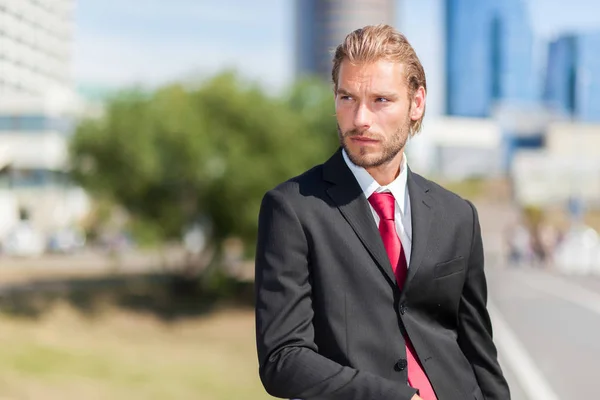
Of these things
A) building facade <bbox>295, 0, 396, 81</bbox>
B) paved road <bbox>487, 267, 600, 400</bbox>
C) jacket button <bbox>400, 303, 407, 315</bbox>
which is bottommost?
paved road <bbox>487, 267, 600, 400</bbox>

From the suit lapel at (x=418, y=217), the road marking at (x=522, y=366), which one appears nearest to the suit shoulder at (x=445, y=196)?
the suit lapel at (x=418, y=217)

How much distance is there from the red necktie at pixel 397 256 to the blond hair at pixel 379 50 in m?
0.24

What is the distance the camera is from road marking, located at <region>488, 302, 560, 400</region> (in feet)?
24.5

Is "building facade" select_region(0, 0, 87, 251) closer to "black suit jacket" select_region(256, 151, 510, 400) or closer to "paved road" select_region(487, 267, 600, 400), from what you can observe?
"paved road" select_region(487, 267, 600, 400)

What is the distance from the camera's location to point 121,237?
40750mm

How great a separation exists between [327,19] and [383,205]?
592 feet

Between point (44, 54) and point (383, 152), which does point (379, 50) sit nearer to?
point (383, 152)

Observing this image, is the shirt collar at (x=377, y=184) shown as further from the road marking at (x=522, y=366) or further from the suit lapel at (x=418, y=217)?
the road marking at (x=522, y=366)

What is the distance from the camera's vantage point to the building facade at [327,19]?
176 m

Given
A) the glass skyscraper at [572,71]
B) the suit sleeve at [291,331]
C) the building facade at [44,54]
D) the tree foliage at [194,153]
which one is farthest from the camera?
the glass skyscraper at [572,71]

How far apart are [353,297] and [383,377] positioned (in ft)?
0.56

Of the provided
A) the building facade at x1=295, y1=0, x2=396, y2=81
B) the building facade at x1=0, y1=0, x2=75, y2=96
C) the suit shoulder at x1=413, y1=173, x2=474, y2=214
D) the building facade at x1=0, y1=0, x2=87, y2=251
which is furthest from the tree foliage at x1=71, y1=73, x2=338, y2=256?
the building facade at x1=295, y1=0, x2=396, y2=81

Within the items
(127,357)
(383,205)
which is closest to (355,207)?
(383,205)

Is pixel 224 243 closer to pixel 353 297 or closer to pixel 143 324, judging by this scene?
pixel 143 324
